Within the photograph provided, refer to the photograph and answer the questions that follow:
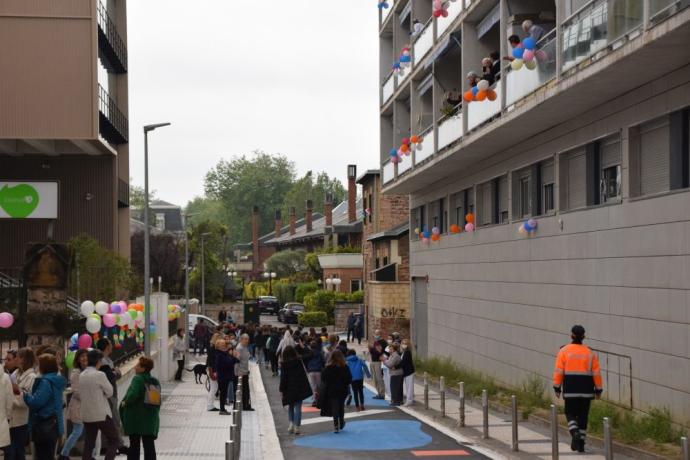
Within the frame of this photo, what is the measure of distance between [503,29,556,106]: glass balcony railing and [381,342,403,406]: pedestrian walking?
19.7ft

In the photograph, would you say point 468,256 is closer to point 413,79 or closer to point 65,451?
point 413,79

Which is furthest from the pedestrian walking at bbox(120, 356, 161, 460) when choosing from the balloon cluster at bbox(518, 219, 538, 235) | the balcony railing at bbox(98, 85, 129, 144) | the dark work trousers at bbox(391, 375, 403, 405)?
the balcony railing at bbox(98, 85, 129, 144)

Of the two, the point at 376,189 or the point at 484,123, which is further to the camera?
the point at 376,189

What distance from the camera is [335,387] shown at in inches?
776

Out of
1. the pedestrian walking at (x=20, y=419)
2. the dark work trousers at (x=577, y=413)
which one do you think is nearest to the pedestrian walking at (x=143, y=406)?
the pedestrian walking at (x=20, y=419)

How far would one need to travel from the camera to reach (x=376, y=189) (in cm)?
6191

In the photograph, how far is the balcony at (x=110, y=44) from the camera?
43.8m

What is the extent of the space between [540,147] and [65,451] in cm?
1381

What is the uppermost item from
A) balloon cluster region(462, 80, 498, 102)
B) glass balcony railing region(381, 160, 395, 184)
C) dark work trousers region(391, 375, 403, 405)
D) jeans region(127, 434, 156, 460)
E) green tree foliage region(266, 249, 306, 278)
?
balloon cluster region(462, 80, 498, 102)

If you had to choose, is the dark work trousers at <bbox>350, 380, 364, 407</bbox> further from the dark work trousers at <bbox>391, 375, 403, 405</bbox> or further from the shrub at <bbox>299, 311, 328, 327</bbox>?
the shrub at <bbox>299, 311, 328, 327</bbox>

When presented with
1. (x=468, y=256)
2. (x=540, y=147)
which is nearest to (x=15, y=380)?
(x=540, y=147)

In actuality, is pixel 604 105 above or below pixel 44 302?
above

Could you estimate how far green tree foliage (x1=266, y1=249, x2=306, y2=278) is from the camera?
101 meters

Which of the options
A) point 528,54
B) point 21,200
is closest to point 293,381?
point 21,200
